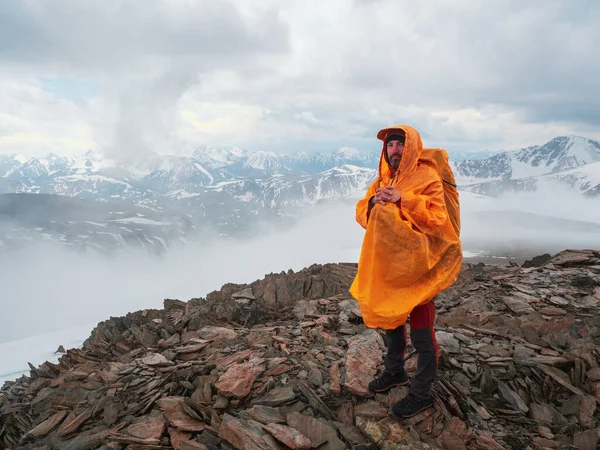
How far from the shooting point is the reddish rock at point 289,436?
5.44m

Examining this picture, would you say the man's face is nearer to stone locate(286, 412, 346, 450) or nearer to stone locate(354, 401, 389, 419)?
stone locate(354, 401, 389, 419)

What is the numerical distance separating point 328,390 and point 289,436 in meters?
1.30

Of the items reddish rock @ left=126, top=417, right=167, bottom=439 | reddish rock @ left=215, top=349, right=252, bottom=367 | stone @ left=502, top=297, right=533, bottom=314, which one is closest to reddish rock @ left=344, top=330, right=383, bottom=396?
reddish rock @ left=215, top=349, right=252, bottom=367

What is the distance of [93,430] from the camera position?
6922mm

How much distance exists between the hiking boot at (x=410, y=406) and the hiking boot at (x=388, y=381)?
1.65ft

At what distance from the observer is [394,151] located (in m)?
5.47

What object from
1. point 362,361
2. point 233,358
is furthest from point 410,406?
point 233,358

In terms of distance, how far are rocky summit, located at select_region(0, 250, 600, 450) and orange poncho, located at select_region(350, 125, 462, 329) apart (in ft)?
5.51

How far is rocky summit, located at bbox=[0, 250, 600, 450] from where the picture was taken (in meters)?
5.73

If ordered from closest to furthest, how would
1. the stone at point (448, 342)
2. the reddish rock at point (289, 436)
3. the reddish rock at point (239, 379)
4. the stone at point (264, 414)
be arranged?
the reddish rock at point (289, 436) → the stone at point (264, 414) → the reddish rock at point (239, 379) → the stone at point (448, 342)

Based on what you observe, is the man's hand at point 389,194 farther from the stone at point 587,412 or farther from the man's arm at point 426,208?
the stone at point 587,412

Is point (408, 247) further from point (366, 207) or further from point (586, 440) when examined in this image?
point (586, 440)

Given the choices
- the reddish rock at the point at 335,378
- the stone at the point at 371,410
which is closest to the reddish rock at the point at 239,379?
the reddish rock at the point at 335,378

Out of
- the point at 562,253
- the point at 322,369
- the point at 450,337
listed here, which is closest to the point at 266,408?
the point at 322,369
